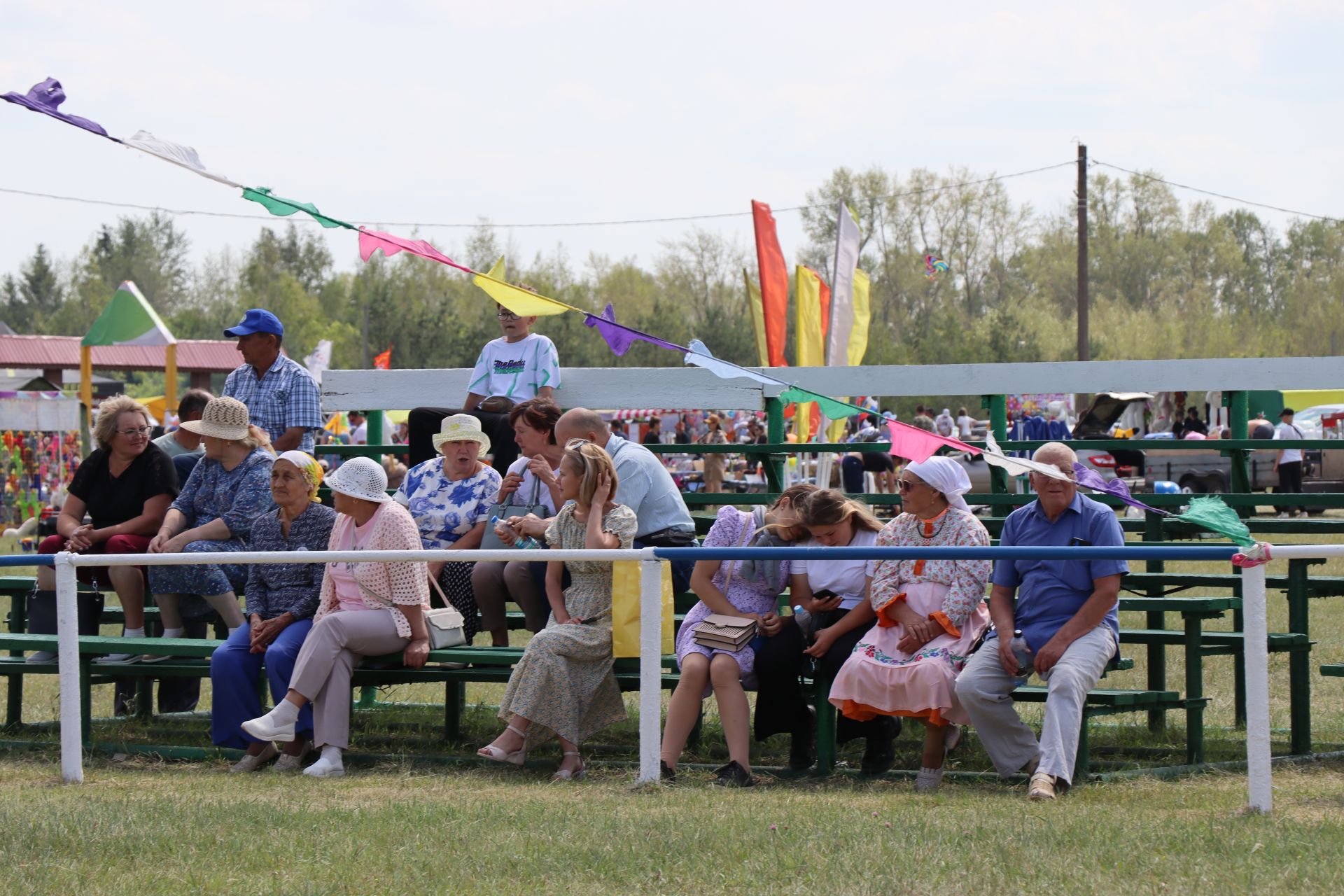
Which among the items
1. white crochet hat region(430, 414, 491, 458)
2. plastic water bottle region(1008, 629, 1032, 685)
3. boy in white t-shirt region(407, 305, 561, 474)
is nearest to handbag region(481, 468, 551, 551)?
white crochet hat region(430, 414, 491, 458)

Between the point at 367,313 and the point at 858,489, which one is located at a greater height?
the point at 367,313

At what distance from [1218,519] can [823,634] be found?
1.66m

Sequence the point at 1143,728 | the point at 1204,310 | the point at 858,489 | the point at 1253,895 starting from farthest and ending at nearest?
1. the point at 1204,310
2. the point at 858,489
3. the point at 1143,728
4. the point at 1253,895

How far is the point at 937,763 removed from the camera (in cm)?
595

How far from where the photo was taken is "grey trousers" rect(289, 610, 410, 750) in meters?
6.49

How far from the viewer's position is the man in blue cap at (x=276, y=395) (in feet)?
27.2

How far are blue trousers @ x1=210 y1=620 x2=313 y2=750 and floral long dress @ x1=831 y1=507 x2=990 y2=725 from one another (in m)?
2.44

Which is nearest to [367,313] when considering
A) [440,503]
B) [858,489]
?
[858,489]

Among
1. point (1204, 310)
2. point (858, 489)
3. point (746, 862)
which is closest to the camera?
point (746, 862)

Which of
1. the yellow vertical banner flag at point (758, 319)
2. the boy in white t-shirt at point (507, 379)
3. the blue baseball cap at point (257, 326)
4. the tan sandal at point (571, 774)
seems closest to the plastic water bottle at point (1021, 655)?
the tan sandal at point (571, 774)

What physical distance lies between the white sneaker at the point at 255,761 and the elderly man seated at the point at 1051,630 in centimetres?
303

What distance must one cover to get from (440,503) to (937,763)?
2.93m

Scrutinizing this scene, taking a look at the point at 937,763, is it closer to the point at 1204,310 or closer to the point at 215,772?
the point at 215,772

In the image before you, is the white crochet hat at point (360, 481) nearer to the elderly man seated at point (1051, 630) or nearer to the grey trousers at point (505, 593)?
the grey trousers at point (505, 593)
